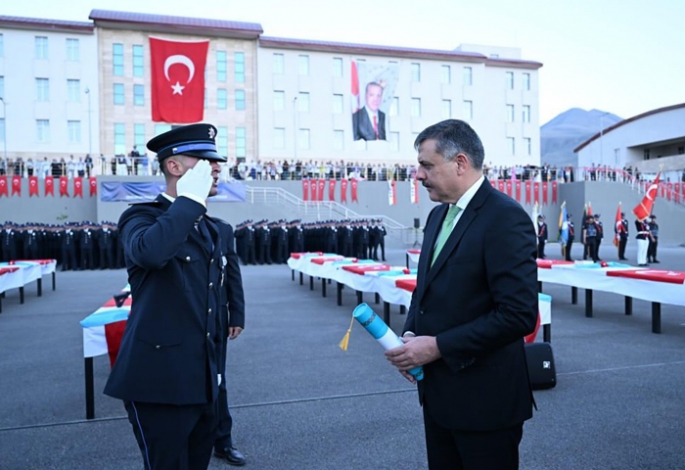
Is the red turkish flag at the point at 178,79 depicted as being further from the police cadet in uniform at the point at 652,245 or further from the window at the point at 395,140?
the police cadet in uniform at the point at 652,245

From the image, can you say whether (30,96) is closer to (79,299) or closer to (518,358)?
(79,299)

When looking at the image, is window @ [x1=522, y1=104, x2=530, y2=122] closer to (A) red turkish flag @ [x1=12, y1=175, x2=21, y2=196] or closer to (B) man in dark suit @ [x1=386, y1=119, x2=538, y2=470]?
(A) red turkish flag @ [x1=12, y1=175, x2=21, y2=196]

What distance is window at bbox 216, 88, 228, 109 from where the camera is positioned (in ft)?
119

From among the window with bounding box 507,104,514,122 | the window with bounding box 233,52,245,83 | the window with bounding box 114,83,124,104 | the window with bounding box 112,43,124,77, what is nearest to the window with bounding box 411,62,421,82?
the window with bounding box 507,104,514,122

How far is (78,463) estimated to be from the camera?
3.41 metres

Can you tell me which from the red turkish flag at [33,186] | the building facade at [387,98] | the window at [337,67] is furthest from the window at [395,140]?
the red turkish flag at [33,186]

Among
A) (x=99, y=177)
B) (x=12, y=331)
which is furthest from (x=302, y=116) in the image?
(x=12, y=331)

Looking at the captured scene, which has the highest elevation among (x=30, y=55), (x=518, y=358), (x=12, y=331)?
(x=30, y=55)

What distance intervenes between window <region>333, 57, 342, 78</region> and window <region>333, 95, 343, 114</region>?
4.94 ft

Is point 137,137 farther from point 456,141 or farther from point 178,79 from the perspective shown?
point 456,141

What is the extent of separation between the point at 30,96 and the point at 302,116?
55.5 ft

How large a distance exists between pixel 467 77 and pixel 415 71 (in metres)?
4.38

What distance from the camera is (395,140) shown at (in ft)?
130

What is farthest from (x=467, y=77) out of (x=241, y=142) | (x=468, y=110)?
(x=241, y=142)
